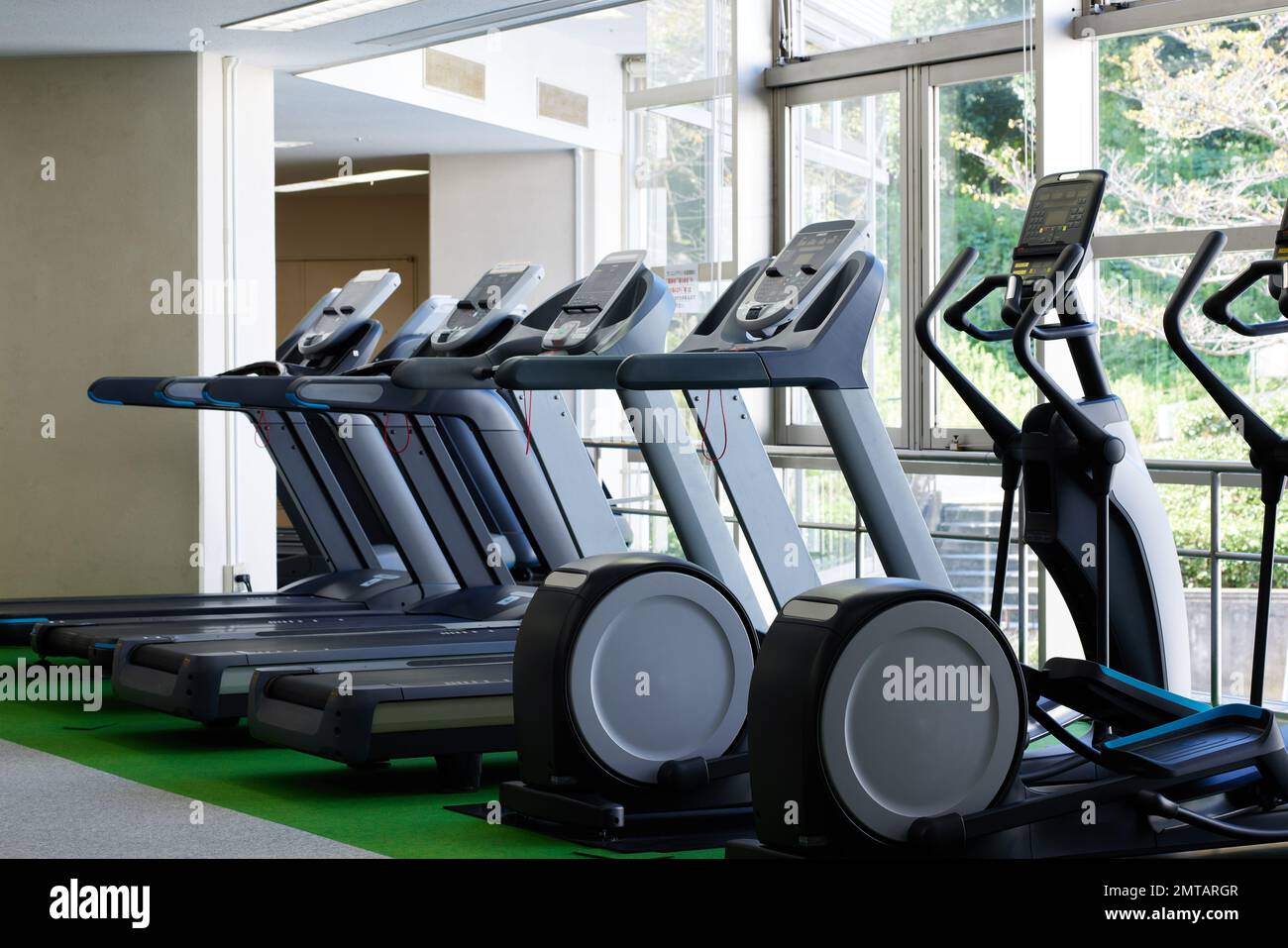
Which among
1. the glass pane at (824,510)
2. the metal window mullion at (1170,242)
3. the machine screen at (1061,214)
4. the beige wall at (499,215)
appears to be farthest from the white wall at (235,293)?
the machine screen at (1061,214)

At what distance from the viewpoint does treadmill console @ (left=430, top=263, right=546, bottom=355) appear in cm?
558

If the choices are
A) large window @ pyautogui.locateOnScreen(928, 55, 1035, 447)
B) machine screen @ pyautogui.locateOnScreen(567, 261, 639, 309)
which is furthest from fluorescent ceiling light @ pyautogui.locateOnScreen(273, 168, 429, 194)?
machine screen @ pyautogui.locateOnScreen(567, 261, 639, 309)

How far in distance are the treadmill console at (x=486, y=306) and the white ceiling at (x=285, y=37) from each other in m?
1.52

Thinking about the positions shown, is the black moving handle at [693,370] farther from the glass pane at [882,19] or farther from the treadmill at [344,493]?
the glass pane at [882,19]

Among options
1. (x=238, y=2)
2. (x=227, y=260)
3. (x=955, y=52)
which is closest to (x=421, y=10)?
(x=238, y=2)

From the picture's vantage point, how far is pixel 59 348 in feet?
25.0

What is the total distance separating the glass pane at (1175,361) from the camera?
6.08 meters

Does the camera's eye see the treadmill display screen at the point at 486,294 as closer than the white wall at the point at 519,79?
Yes

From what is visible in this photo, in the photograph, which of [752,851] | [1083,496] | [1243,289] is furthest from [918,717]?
[1243,289]

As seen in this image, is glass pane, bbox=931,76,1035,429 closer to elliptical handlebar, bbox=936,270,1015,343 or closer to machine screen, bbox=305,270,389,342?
machine screen, bbox=305,270,389,342

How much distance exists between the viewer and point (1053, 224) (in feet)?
11.5

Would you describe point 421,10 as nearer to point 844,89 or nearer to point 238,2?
point 238,2

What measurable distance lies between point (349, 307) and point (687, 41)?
2622mm
